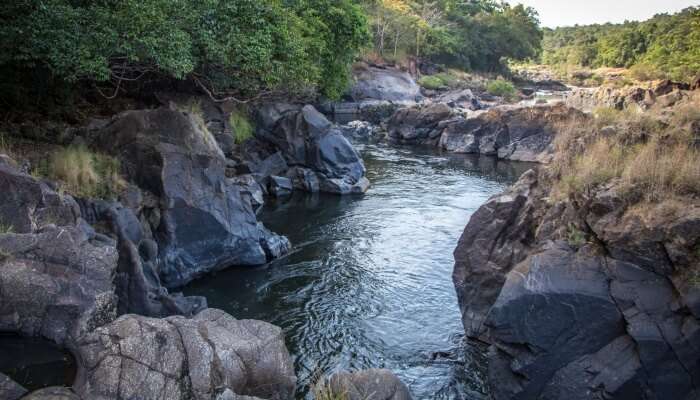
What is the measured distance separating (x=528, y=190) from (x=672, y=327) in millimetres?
4613

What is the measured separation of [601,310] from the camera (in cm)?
911

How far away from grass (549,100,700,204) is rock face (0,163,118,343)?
8796 millimetres

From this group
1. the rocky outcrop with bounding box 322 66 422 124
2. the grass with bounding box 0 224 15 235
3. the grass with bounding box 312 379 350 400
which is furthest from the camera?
the rocky outcrop with bounding box 322 66 422 124

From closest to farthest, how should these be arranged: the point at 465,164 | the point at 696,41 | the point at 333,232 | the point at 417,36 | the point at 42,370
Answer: the point at 42,370 < the point at 333,232 < the point at 465,164 < the point at 696,41 < the point at 417,36

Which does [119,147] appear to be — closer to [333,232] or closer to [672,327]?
[333,232]

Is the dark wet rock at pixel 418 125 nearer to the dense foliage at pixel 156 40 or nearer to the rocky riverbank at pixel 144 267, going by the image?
the dense foliage at pixel 156 40

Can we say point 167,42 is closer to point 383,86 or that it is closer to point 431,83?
point 383,86

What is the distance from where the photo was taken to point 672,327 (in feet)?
28.1

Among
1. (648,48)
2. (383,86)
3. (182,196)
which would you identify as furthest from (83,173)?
(648,48)

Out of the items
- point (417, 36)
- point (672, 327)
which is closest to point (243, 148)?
point (672, 327)

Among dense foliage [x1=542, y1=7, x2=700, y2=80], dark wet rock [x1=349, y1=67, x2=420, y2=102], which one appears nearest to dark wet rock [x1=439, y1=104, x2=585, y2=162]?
dense foliage [x1=542, y1=7, x2=700, y2=80]

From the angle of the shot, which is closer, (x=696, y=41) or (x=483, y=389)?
(x=483, y=389)

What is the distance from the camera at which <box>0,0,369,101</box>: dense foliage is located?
43.3ft

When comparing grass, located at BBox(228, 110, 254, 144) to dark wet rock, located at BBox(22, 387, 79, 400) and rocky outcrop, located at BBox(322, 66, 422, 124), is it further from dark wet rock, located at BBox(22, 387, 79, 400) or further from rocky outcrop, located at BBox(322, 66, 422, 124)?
rocky outcrop, located at BBox(322, 66, 422, 124)
